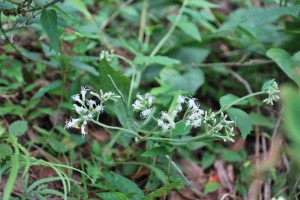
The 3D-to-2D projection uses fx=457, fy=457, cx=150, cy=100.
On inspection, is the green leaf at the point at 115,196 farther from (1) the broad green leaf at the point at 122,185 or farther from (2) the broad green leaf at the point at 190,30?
(2) the broad green leaf at the point at 190,30

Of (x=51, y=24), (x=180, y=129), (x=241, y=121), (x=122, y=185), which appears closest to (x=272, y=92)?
(x=241, y=121)

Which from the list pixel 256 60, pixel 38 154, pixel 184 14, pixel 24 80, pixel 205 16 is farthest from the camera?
pixel 184 14

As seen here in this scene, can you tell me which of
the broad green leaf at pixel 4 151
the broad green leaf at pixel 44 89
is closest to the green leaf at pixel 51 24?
the broad green leaf at pixel 4 151

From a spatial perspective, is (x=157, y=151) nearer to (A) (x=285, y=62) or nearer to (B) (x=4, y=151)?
(B) (x=4, y=151)

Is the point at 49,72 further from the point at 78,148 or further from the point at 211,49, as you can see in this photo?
the point at 211,49

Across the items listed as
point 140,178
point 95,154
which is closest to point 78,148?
point 95,154

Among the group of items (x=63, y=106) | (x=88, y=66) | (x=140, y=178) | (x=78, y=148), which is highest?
(x=88, y=66)
